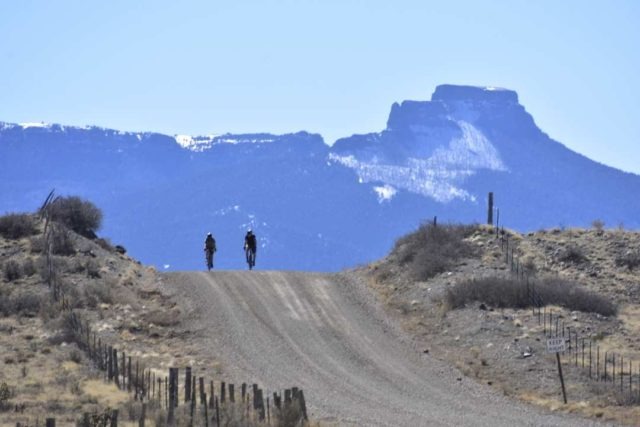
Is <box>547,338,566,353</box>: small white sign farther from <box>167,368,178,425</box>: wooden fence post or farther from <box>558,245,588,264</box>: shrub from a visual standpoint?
<box>558,245,588,264</box>: shrub

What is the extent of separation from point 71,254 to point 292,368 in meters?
17.3

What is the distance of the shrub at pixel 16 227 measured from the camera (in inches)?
2248

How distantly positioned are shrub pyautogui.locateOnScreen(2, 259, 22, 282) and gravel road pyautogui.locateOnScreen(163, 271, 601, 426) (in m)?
5.81

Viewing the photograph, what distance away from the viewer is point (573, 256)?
55219 millimetres

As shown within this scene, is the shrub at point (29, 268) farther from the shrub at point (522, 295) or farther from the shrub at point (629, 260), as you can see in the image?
the shrub at point (629, 260)

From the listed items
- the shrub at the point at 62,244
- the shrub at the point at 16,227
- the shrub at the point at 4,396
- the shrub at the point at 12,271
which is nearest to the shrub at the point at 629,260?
the shrub at the point at 62,244

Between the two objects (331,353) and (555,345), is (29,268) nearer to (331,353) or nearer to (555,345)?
(331,353)

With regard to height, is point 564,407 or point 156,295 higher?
point 156,295

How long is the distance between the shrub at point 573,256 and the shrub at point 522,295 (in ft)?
17.6

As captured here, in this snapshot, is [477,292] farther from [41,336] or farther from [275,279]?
[41,336]

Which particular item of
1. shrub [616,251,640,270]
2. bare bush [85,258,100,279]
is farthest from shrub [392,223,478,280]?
bare bush [85,258,100,279]

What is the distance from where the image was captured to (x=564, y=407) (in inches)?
1449

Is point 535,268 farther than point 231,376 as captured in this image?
Yes

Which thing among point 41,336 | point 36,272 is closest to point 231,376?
point 41,336
